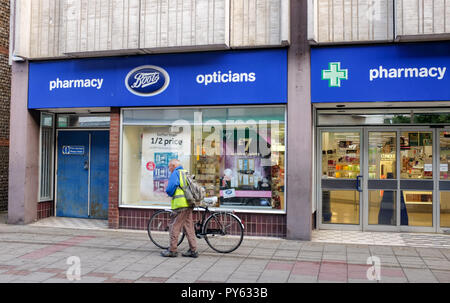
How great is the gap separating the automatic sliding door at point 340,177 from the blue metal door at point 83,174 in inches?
220

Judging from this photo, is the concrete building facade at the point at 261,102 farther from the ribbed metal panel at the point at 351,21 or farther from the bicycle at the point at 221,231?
the bicycle at the point at 221,231

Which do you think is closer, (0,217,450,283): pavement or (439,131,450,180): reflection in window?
(0,217,450,283): pavement

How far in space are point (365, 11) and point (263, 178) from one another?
4009mm

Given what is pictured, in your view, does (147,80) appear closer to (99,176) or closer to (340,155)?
(99,176)

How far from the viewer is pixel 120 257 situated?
7.34 m

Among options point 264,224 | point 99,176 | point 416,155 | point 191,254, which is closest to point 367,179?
point 416,155

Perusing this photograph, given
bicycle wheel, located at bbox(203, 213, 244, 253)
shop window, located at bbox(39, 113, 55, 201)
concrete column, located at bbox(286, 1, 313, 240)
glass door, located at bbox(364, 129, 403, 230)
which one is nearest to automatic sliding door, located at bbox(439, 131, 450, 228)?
glass door, located at bbox(364, 129, 403, 230)

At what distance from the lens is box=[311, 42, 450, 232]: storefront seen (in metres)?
8.95

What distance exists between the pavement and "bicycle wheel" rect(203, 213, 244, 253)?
0.62 feet

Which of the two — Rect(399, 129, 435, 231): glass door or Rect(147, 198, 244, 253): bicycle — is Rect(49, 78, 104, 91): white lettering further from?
Rect(399, 129, 435, 231): glass door

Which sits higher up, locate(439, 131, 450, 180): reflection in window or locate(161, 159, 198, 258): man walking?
locate(439, 131, 450, 180): reflection in window

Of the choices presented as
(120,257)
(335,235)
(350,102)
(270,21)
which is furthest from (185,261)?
(270,21)

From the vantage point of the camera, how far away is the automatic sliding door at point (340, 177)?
10.2 metres

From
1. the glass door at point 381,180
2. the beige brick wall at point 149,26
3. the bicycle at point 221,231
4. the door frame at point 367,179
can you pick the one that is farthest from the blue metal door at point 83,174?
the glass door at point 381,180
